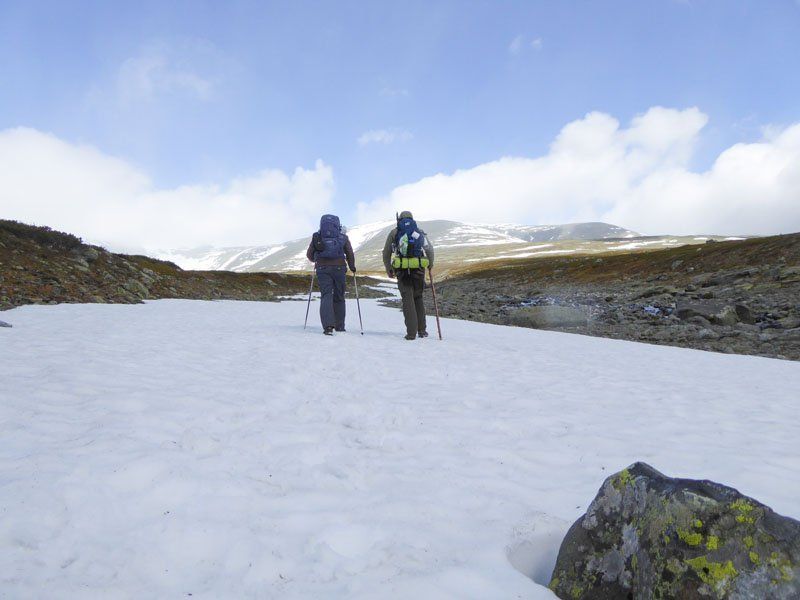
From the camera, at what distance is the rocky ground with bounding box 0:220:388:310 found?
16.7 metres

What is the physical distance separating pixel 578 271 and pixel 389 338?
41.9 metres

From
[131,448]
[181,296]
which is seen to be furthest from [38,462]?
[181,296]

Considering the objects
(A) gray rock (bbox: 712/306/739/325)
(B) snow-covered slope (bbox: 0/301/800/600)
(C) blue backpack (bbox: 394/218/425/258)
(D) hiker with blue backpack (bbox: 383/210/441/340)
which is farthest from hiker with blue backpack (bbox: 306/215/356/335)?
(A) gray rock (bbox: 712/306/739/325)

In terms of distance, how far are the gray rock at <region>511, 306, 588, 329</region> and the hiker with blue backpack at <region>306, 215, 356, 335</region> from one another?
10890mm

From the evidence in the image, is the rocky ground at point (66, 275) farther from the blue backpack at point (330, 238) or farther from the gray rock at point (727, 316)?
the gray rock at point (727, 316)

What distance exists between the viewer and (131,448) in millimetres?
4168

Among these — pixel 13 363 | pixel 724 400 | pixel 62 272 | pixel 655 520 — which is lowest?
pixel 724 400

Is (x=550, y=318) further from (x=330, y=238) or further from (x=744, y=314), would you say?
(x=330, y=238)

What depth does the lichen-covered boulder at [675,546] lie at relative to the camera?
2.09 meters

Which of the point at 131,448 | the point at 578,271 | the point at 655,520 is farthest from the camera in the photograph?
the point at 578,271

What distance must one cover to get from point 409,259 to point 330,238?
236 centimetres

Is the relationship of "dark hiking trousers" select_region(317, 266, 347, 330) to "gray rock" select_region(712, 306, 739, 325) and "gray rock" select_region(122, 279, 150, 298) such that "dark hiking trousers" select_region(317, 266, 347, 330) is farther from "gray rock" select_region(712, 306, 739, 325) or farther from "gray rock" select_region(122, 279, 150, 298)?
"gray rock" select_region(712, 306, 739, 325)

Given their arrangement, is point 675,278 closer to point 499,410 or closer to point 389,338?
point 389,338

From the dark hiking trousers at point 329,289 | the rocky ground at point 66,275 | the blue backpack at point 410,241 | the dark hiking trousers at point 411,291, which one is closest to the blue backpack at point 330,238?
the dark hiking trousers at point 329,289
